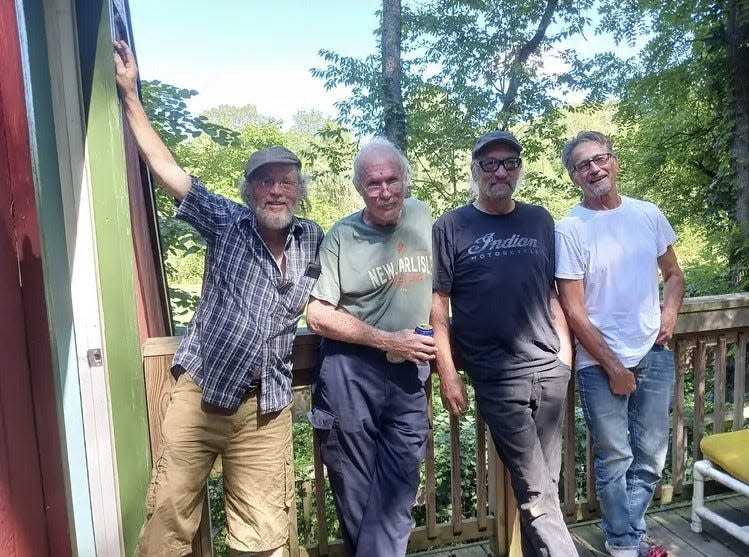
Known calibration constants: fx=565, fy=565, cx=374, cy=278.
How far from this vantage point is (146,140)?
1.58 m

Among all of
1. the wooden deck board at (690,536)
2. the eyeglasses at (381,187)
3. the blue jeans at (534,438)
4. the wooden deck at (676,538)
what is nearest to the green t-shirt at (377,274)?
the eyeglasses at (381,187)

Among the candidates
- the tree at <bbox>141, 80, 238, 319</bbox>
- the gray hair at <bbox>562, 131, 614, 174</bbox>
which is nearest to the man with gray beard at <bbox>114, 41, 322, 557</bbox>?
the gray hair at <bbox>562, 131, 614, 174</bbox>

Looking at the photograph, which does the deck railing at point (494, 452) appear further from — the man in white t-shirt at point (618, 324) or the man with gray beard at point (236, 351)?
the man in white t-shirt at point (618, 324)

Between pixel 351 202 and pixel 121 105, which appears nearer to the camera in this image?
pixel 121 105

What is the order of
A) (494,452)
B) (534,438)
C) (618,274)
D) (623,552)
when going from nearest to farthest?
(534,438)
(618,274)
(623,552)
(494,452)

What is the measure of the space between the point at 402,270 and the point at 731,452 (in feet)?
5.11

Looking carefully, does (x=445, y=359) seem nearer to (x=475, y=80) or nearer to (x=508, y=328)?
(x=508, y=328)

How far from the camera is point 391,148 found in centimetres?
175

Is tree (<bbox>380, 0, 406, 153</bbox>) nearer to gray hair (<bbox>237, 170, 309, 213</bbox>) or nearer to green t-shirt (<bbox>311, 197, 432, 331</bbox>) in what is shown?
gray hair (<bbox>237, 170, 309, 213</bbox>)

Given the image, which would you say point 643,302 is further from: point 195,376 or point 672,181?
point 672,181

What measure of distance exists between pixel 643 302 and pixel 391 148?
40.2 inches

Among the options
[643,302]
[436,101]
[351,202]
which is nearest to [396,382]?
[643,302]

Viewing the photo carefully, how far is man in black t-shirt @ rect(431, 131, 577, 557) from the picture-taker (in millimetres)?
1765

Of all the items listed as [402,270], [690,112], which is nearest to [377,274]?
[402,270]
